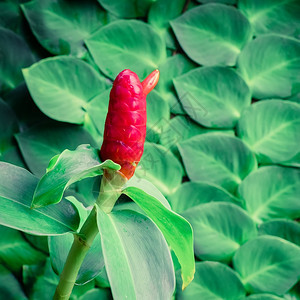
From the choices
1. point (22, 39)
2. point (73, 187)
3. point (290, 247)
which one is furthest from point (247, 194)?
point (22, 39)

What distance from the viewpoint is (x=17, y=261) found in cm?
48

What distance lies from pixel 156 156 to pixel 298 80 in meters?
0.21

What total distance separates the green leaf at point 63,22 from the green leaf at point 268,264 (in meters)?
0.32

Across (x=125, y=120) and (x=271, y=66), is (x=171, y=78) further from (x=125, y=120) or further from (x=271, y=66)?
(x=125, y=120)

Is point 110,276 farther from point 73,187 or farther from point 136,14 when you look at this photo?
point 136,14

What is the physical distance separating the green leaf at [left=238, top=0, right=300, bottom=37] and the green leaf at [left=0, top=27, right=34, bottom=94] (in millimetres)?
279

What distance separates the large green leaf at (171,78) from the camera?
0.52m

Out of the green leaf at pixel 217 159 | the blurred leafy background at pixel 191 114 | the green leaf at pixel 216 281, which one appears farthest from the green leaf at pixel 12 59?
the green leaf at pixel 216 281

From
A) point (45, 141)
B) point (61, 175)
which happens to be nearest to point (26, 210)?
point (61, 175)

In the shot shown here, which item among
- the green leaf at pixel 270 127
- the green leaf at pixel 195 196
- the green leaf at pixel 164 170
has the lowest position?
the green leaf at pixel 195 196

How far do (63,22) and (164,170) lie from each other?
22cm

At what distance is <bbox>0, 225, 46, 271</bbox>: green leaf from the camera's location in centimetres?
48

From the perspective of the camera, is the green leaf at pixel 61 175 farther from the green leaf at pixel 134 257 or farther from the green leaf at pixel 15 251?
the green leaf at pixel 15 251

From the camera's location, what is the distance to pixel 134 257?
Result: 299 millimetres
